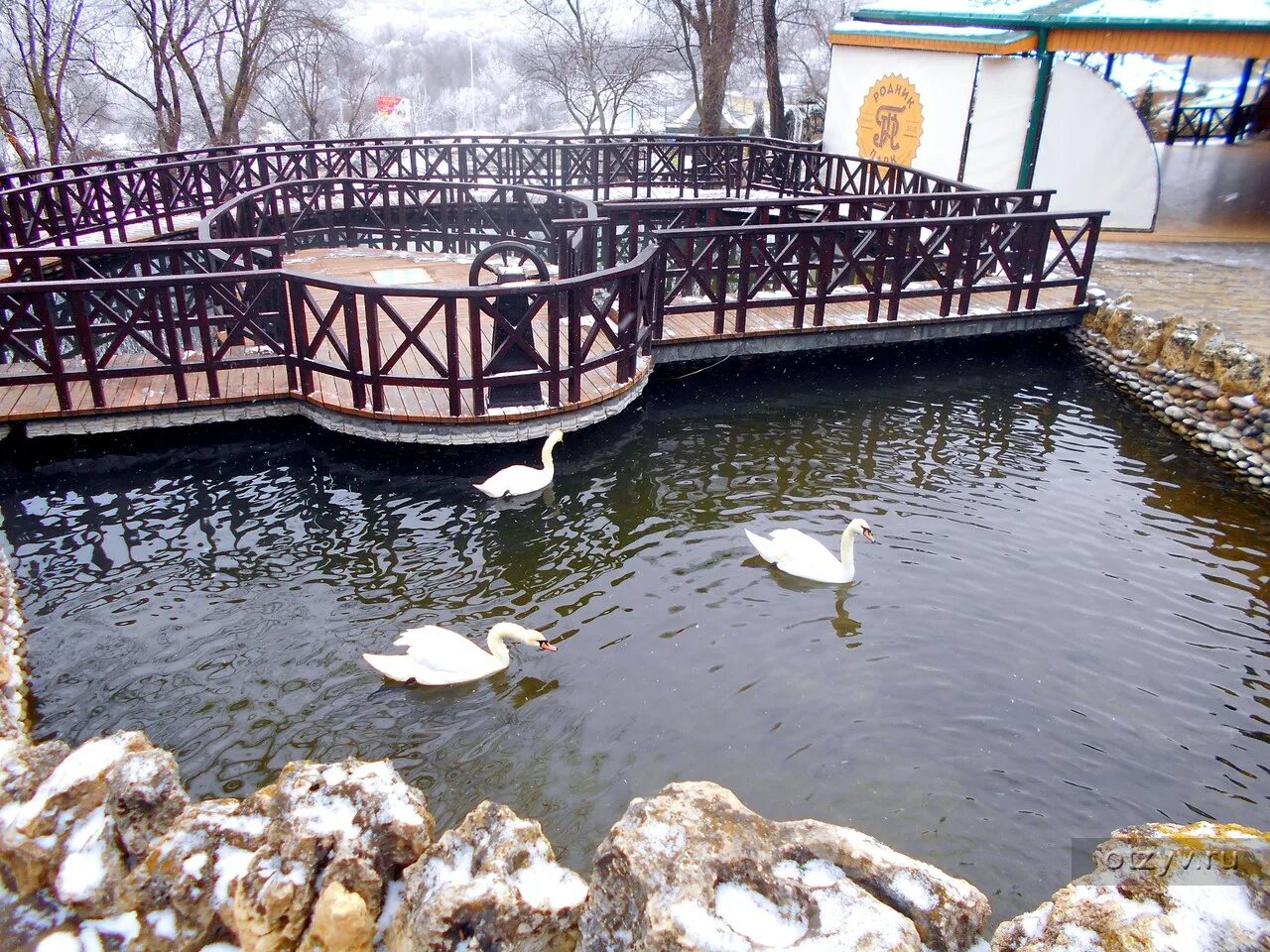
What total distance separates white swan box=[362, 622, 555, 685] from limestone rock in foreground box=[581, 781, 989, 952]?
278 cm

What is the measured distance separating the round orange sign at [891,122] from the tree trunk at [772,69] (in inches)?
197

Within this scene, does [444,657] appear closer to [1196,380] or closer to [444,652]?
[444,652]

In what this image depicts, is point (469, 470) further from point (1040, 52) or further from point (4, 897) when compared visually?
point (1040, 52)

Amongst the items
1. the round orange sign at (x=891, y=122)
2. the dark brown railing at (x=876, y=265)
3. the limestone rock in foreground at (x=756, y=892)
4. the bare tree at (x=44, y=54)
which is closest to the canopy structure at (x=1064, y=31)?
the round orange sign at (x=891, y=122)

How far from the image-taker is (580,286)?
8.80m

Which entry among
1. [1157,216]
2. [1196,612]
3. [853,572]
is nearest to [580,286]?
[853,572]

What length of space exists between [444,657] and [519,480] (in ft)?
8.45

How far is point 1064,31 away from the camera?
609 inches

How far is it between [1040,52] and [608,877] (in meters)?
17.2

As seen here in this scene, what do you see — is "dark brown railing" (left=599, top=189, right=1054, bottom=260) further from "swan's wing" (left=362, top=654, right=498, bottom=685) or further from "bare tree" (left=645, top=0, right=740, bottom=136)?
"bare tree" (left=645, top=0, right=740, bottom=136)

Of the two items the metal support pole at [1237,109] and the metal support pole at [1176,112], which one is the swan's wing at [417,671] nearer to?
the metal support pole at [1176,112]

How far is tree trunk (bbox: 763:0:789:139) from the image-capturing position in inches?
987

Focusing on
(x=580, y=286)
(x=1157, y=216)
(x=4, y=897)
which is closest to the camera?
(x=4, y=897)

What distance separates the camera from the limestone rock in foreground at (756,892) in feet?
9.64
